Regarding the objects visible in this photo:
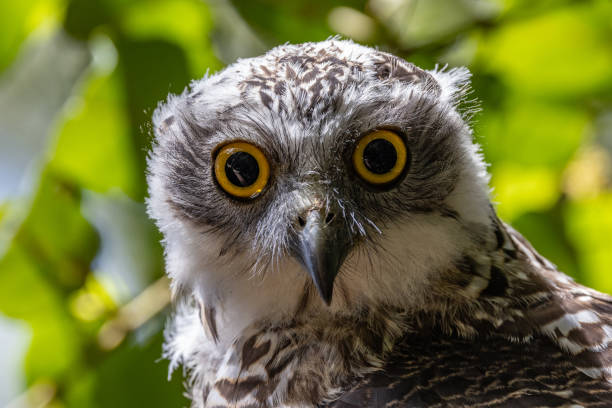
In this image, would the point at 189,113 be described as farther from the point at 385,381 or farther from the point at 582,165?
the point at 582,165

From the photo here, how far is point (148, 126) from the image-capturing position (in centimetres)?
236

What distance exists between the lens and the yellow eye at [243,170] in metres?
1.90

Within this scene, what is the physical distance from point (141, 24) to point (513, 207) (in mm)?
1297

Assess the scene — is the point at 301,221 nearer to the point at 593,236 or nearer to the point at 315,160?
the point at 315,160

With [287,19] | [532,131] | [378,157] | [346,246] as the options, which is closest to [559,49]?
[532,131]

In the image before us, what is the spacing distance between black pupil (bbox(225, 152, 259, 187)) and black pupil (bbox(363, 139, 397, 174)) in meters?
0.26

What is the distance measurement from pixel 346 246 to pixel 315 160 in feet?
0.73

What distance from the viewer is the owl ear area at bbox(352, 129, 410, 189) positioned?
6.04 feet

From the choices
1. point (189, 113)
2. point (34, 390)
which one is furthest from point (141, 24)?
point (34, 390)

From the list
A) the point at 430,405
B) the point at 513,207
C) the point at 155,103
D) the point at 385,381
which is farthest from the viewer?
the point at 513,207

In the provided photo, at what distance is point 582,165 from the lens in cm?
269

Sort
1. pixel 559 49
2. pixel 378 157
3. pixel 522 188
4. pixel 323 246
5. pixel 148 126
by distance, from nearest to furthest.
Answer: pixel 323 246 → pixel 378 157 → pixel 148 126 → pixel 559 49 → pixel 522 188

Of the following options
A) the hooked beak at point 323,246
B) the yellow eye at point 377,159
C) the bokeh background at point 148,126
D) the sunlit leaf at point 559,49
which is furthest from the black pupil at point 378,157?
the sunlit leaf at point 559,49

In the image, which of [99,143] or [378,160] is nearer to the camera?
[378,160]
